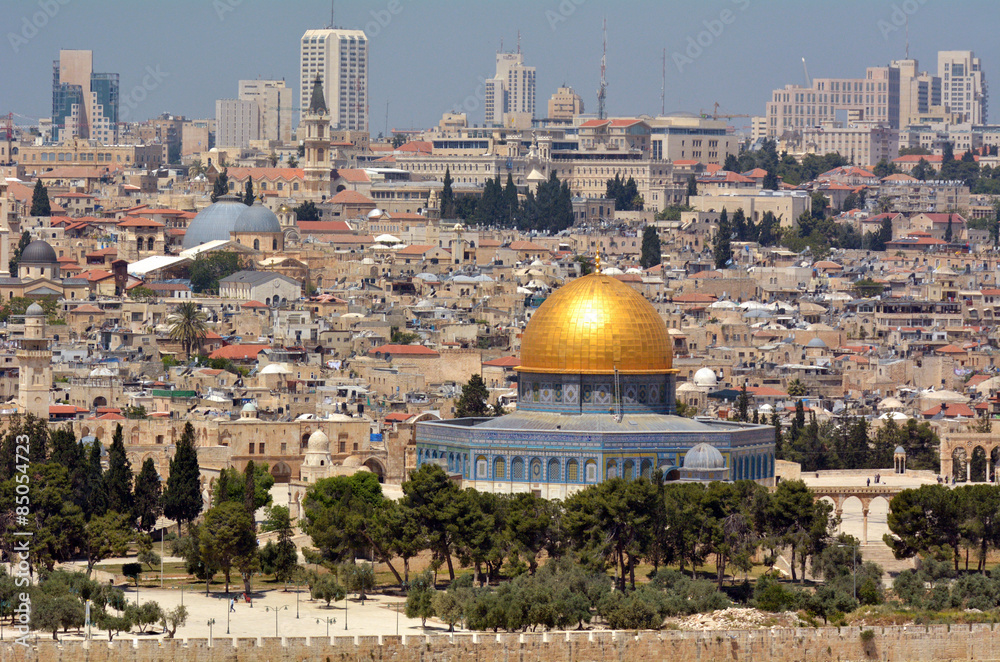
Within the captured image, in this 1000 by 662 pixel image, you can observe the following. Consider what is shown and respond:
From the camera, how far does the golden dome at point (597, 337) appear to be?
188 ft

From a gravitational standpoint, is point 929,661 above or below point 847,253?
below

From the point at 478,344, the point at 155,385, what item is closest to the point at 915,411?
the point at 478,344

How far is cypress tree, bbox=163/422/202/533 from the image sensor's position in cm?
5538

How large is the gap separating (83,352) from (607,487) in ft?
118

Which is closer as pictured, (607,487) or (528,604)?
(528,604)

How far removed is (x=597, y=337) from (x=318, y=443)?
288 inches

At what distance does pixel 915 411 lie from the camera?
259 ft

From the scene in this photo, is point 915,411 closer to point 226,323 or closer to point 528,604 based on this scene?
point 226,323

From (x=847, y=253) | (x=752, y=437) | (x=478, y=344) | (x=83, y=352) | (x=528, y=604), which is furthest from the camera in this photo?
(x=847, y=253)

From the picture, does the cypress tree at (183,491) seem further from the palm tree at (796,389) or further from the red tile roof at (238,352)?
the palm tree at (796,389)

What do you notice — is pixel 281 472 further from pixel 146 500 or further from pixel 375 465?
pixel 146 500

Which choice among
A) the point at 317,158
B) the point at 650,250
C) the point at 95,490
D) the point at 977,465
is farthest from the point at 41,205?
the point at 95,490

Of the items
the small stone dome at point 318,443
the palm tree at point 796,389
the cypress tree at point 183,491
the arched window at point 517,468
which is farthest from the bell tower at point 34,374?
the palm tree at point 796,389

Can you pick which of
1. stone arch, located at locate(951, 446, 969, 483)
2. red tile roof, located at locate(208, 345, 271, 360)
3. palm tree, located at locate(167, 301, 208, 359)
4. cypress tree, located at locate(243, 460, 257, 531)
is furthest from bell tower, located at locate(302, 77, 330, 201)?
cypress tree, located at locate(243, 460, 257, 531)
